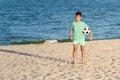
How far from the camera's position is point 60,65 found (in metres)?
14.1

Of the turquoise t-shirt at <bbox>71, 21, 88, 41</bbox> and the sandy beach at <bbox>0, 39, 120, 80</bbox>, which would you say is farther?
the turquoise t-shirt at <bbox>71, 21, 88, 41</bbox>

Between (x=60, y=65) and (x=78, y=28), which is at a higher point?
(x=78, y=28)

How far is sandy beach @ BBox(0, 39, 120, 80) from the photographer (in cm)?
1244

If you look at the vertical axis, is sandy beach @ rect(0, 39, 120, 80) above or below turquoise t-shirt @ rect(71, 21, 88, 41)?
below

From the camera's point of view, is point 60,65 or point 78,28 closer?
point 78,28

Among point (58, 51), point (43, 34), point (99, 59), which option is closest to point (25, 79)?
point (99, 59)

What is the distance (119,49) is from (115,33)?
16770 millimetres

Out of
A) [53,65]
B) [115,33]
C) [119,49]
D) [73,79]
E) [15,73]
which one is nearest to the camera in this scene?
[73,79]

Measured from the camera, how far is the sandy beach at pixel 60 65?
1244 cm

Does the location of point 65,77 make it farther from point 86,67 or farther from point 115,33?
point 115,33

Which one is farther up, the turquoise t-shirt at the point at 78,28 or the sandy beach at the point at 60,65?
the turquoise t-shirt at the point at 78,28

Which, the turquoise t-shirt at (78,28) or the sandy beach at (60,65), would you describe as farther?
the turquoise t-shirt at (78,28)

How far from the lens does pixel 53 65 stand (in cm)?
1423

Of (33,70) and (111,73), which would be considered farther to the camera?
(33,70)
